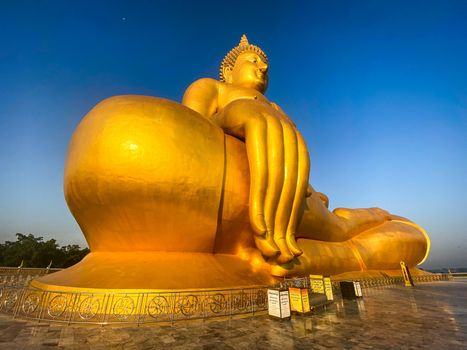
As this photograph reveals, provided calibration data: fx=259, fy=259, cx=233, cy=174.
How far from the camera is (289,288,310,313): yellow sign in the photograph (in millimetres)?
Result: 5336

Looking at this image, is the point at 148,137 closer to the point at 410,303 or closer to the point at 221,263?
the point at 221,263

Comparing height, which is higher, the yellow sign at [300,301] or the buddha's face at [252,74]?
the buddha's face at [252,74]

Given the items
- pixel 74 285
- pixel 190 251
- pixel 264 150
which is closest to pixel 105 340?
pixel 74 285

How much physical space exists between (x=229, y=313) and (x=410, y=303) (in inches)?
198

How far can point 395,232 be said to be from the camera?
1272 centimetres

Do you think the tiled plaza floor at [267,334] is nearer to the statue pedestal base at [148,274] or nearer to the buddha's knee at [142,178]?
the statue pedestal base at [148,274]

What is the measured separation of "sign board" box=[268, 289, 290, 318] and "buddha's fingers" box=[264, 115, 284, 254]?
2057 millimetres

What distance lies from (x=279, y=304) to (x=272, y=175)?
3.43 metres

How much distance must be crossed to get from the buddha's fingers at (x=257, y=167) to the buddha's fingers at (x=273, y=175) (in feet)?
0.46

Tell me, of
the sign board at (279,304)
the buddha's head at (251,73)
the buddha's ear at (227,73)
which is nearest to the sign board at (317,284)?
the sign board at (279,304)

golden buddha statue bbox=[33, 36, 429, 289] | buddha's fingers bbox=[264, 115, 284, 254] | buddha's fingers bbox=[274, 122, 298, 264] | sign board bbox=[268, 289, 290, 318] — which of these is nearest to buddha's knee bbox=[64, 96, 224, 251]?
golden buddha statue bbox=[33, 36, 429, 289]

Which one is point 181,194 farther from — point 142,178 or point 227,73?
point 227,73

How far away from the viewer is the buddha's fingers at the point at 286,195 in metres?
7.38

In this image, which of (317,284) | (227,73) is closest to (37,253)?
(227,73)
